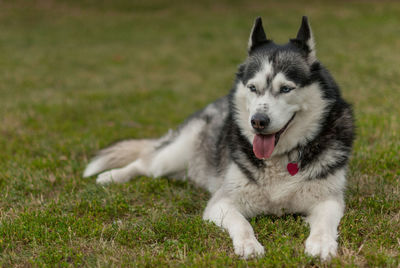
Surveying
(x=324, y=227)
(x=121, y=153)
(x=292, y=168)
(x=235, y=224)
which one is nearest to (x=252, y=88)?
(x=292, y=168)

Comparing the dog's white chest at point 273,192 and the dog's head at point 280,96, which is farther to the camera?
the dog's white chest at point 273,192

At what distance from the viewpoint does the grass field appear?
343 centimetres

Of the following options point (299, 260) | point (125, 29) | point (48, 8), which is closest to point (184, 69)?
point (125, 29)

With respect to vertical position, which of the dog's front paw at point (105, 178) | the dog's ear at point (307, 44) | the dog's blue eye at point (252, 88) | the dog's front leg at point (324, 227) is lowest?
the dog's front paw at point (105, 178)

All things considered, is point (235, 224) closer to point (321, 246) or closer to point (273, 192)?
point (273, 192)

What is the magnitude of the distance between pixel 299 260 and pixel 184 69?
1236 cm

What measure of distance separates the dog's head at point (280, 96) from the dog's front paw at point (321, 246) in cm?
90

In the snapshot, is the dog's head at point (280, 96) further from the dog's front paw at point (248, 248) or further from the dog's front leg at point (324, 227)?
the dog's front paw at point (248, 248)

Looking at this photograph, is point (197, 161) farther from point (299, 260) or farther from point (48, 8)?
point (48, 8)

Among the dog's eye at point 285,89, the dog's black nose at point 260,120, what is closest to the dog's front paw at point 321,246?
the dog's black nose at point 260,120

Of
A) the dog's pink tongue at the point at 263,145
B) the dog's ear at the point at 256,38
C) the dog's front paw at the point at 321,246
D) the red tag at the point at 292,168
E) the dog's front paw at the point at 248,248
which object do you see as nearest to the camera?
the dog's front paw at the point at 321,246

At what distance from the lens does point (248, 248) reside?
323 centimetres

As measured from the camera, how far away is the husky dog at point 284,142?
3.64 meters

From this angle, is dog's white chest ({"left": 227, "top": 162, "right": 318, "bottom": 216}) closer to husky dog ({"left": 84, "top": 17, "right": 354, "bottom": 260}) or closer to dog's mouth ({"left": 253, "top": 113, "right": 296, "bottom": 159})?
husky dog ({"left": 84, "top": 17, "right": 354, "bottom": 260})
